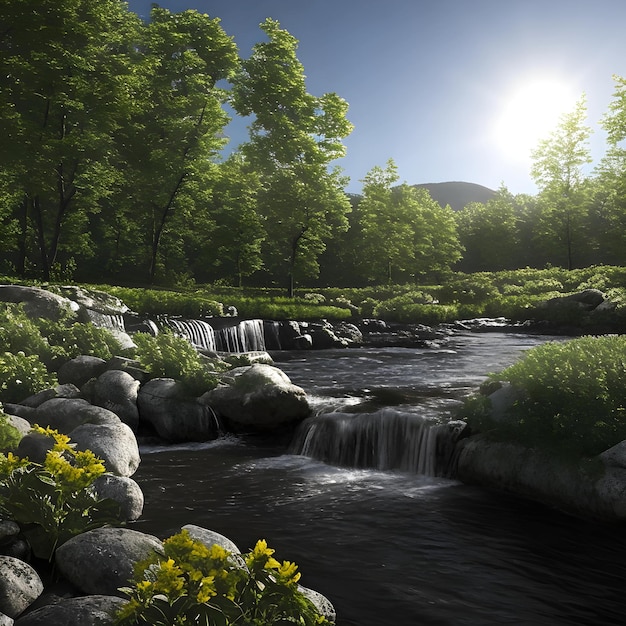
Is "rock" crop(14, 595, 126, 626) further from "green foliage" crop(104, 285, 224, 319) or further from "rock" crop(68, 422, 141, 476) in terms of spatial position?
"green foliage" crop(104, 285, 224, 319)

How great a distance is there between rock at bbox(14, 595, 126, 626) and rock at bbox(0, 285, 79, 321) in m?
12.5

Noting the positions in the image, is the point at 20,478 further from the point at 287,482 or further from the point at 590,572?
the point at 590,572

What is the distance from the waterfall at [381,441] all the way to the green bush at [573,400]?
134 cm

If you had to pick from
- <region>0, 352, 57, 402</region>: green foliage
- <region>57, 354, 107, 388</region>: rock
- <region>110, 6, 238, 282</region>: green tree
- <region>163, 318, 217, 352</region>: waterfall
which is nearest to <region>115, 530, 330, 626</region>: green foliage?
<region>0, 352, 57, 402</region>: green foliage

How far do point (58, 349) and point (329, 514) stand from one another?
8233 millimetres

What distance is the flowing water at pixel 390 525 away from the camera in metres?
5.16

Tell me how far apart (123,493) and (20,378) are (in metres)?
5.24

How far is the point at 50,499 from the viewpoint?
5.21m

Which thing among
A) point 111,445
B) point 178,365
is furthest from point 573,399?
point 178,365

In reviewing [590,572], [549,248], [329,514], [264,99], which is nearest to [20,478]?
[329,514]

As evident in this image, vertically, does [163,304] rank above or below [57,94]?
below

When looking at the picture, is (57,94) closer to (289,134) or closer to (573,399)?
(289,134)

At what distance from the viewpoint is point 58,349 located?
1241cm

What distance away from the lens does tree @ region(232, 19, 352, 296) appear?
3278 centimetres
